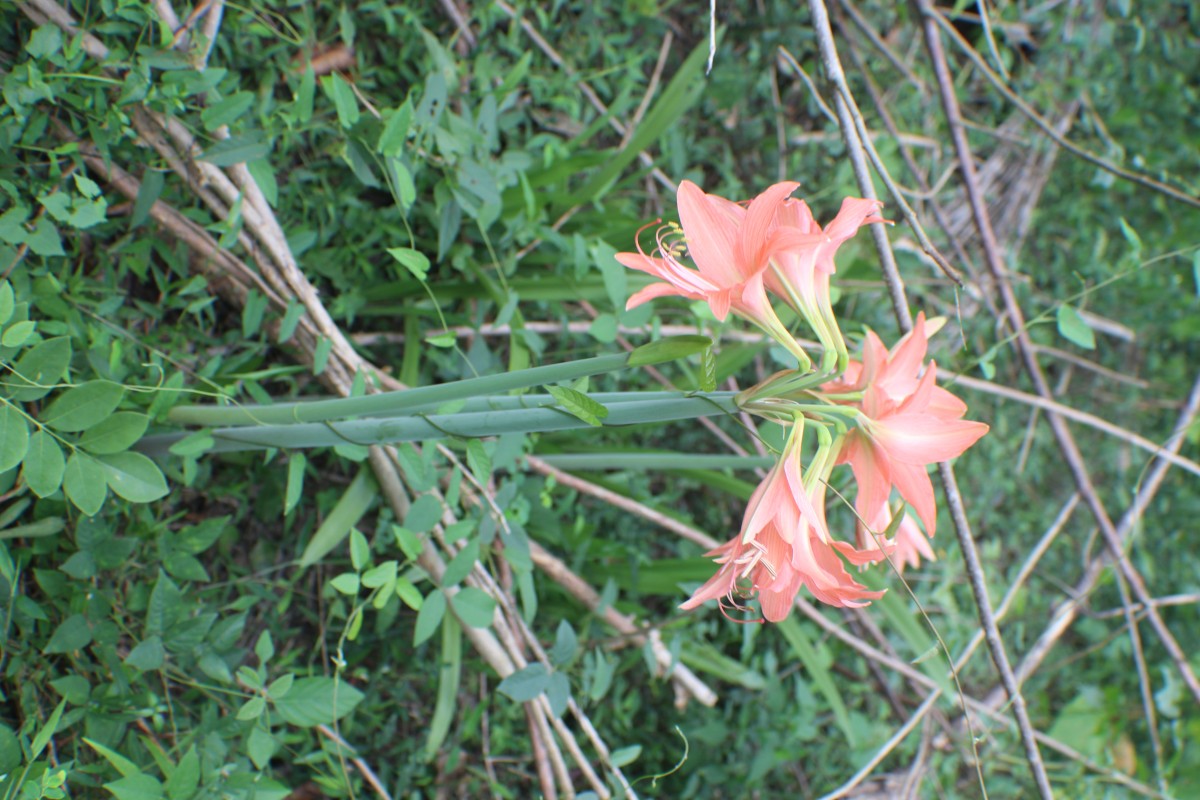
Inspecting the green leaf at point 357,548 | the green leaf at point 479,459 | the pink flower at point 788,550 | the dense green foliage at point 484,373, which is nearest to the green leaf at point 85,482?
the dense green foliage at point 484,373

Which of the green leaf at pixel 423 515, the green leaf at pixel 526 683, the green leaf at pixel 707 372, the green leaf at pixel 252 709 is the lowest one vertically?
the green leaf at pixel 526 683

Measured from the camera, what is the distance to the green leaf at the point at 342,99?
3.00 ft

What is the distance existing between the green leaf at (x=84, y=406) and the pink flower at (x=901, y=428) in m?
0.66

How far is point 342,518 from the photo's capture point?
106 cm

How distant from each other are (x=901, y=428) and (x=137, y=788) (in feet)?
2.44

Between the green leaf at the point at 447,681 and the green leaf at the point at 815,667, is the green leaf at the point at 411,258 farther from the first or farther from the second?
the green leaf at the point at 815,667

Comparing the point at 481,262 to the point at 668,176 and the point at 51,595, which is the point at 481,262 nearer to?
the point at 668,176

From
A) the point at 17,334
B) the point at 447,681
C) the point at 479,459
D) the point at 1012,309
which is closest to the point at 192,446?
the point at 17,334

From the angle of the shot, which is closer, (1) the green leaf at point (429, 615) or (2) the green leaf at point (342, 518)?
(1) the green leaf at point (429, 615)

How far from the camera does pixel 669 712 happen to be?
1.46 meters

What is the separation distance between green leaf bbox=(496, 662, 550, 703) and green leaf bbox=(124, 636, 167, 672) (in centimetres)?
38

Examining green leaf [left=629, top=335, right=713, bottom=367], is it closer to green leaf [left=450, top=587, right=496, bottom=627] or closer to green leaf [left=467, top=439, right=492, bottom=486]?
green leaf [left=467, top=439, right=492, bottom=486]

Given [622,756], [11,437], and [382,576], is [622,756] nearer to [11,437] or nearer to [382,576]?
[382,576]

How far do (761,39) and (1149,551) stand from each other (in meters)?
1.61
